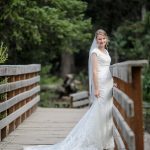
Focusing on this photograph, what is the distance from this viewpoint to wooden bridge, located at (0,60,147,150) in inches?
193

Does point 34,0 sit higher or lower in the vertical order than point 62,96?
higher

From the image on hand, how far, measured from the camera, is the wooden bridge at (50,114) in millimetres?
4914

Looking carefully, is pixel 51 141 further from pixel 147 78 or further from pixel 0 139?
pixel 147 78

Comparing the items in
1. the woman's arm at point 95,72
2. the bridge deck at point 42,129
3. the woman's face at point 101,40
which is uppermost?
the woman's face at point 101,40

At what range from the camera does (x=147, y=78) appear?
44.9ft

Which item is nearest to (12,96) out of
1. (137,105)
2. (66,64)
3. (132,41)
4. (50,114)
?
(50,114)

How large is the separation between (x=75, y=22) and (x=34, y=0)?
183cm

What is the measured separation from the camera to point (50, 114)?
12.9 m

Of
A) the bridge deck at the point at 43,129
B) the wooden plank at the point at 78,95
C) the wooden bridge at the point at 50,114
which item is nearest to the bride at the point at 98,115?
the wooden bridge at the point at 50,114

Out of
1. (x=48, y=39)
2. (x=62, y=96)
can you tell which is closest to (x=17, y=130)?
(x=48, y=39)

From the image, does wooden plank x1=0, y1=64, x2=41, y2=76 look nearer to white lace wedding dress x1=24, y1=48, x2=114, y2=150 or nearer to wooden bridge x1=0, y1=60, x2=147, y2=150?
wooden bridge x1=0, y1=60, x2=147, y2=150

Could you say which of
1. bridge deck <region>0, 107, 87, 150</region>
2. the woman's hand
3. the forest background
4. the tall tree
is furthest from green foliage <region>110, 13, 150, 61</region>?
the woman's hand

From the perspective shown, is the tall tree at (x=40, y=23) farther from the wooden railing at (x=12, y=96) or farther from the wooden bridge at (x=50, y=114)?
the wooden railing at (x=12, y=96)

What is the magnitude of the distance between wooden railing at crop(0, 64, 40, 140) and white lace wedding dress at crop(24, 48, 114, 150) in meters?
1.21
